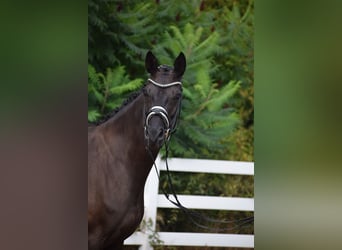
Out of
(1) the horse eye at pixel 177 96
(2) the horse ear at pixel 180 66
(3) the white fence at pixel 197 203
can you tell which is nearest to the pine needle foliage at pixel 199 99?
(3) the white fence at pixel 197 203

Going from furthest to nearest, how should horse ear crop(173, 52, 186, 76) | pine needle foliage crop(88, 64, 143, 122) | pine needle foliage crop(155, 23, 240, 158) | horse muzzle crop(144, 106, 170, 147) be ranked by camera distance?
pine needle foliage crop(155, 23, 240, 158) → pine needle foliage crop(88, 64, 143, 122) → horse ear crop(173, 52, 186, 76) → horse muzzle crop(144, 106, 170, 147)

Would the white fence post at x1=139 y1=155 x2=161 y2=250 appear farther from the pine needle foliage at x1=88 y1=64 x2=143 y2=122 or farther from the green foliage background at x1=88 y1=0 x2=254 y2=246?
the pine needle foliage at x1=88 y1=64 x2=143 y2=122

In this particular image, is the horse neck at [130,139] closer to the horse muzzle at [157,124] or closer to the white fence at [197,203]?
the horse muzzle at [157,124]

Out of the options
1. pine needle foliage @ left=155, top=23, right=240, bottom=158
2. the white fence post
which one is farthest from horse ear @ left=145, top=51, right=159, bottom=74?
the white fence post

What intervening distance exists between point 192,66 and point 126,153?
1.03m

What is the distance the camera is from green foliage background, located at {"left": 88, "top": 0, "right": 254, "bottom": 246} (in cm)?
318

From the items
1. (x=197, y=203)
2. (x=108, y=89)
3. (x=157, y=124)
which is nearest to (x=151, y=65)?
(x=157, y=124)

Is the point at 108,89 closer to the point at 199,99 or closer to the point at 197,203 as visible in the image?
the point at 199,99

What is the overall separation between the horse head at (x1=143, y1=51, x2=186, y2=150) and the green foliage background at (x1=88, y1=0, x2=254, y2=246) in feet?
2.02

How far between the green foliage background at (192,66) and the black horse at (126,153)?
0.49 metres

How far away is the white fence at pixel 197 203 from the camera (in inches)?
128
